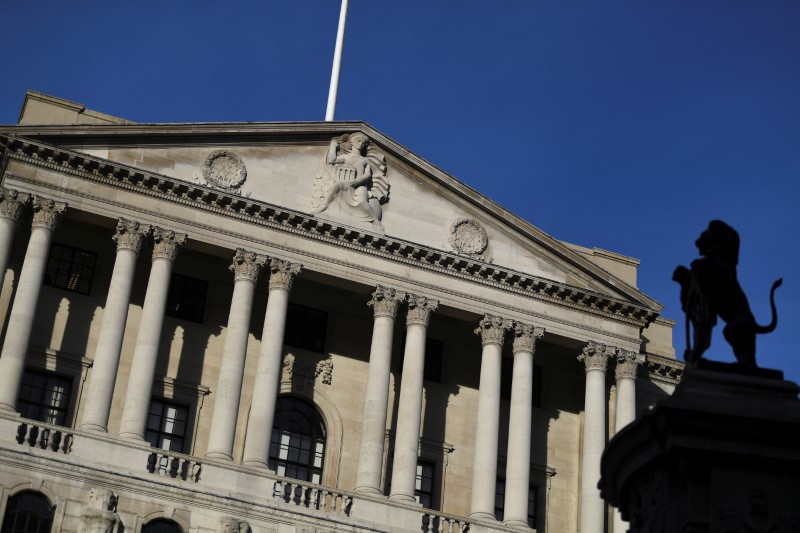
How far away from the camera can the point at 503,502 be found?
41.3 metres

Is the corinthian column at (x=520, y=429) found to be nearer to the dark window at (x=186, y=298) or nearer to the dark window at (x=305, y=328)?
the dark window at (x=305, y=328)

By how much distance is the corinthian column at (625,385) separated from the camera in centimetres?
4156

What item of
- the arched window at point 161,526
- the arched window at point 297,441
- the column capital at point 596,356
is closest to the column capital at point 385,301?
the arched window at point 297,441

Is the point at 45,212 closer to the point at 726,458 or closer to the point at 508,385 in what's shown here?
the point at 508,385

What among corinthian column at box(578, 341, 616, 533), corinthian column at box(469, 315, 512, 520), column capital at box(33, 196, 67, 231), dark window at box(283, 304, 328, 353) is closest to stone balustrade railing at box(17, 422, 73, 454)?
column capital at box(33, 196, 67, 231)

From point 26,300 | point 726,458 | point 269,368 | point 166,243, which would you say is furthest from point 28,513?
point 726,458

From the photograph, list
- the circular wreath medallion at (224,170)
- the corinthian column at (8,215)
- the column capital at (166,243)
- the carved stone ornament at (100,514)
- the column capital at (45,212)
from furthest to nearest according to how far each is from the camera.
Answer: the circular wreath medallion at (224,170) → the column capital at (166,243) → the column capital at (45,212) → the corinthian column at (8,215) → the carved stone ornament at (100,514)

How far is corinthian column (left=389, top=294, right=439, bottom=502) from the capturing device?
37625 millimetres

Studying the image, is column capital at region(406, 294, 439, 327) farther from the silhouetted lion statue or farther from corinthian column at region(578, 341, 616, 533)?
the silhouetted lion statue

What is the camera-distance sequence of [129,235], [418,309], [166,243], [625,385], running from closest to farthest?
1. [129,235]
2. [166,243]
3. [418,309]
4. [625,385]

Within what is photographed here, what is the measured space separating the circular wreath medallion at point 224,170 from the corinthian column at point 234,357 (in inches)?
87.3

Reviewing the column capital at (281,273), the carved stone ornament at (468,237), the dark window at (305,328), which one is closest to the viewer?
the column capital at (281,273)

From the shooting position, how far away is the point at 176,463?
3575 cm

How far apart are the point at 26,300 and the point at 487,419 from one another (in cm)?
1391
